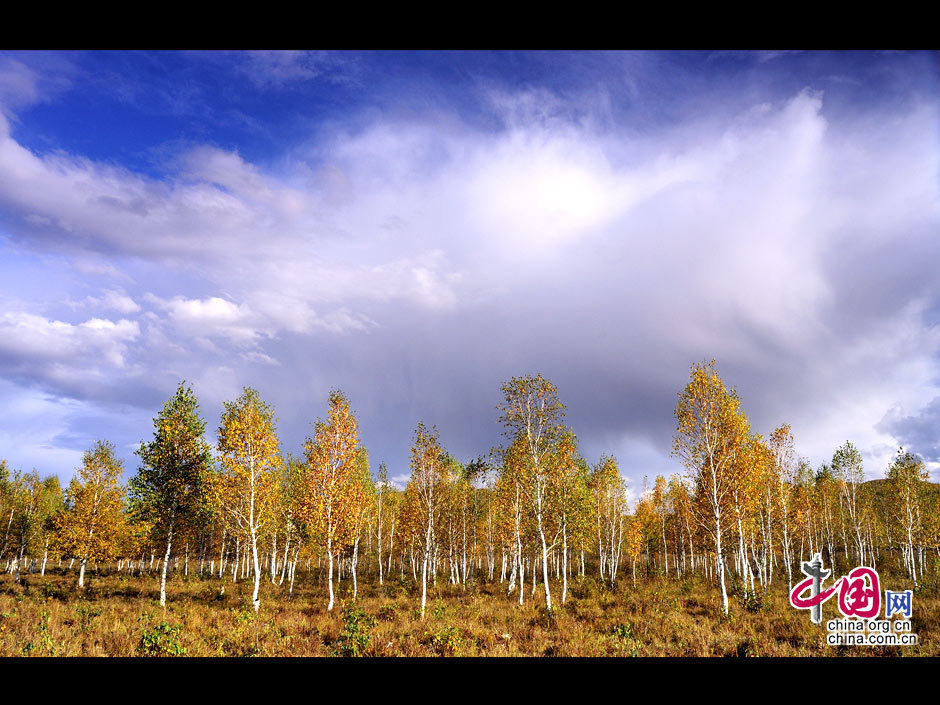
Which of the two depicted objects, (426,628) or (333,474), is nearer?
(426,628)

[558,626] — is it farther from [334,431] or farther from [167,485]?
[167,485]

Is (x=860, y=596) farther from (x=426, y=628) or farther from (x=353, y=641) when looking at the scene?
(x=426, y=628)

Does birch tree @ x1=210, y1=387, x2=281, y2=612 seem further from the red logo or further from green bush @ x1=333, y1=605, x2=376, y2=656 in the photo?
the red logo

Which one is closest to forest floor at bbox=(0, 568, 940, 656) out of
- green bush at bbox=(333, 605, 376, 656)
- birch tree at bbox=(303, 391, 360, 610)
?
green bush at bbox=(333, 605, 376, 656)

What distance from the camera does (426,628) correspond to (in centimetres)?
1786

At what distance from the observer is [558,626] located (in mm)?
19562

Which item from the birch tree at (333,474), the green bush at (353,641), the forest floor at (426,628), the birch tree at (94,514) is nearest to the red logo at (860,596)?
the forest floor at (426,628)

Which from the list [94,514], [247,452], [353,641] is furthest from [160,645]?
[94,514]

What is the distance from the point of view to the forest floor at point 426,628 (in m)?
14.3

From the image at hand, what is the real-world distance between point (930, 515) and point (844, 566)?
1419cm

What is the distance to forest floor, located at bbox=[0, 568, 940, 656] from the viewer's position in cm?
1432
